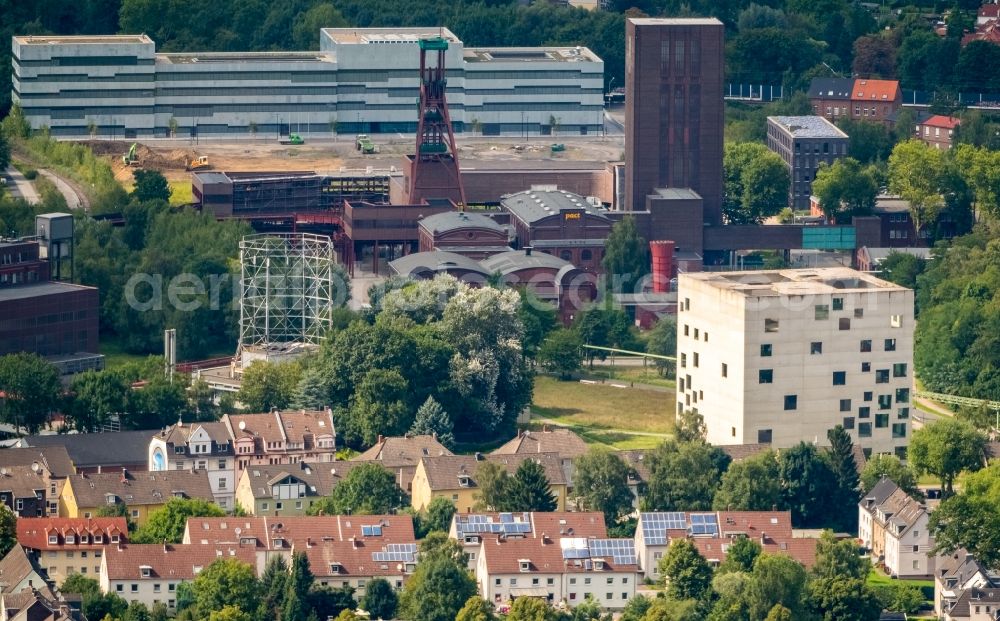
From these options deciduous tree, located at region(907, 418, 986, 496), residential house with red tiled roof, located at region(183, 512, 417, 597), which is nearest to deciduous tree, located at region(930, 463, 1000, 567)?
deciduous tree, located at region(907, 418, 986, 496)

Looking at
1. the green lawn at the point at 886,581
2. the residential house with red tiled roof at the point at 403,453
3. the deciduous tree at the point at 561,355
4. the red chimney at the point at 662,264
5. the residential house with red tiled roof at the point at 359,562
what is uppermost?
the red chimney at the point at 662,264

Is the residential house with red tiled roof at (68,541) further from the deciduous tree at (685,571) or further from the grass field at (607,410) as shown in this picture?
the grass field at (607,410)

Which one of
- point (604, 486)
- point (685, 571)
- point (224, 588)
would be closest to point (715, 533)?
point (685, 571)

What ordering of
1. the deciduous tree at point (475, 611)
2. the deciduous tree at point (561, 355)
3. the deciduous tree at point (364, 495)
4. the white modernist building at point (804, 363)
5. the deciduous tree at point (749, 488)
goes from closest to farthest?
the deciduous tree at point (475, 611)
the deciduous tree at point (749, 488)
the deciduous tree at point (364, 495)
the white modernist building at point (804, 363)
the deciduous tree at point (561, 355)

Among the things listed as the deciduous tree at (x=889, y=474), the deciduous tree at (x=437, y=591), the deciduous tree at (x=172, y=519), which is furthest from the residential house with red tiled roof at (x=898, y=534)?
the deciduous tree at (x=172, y=519)

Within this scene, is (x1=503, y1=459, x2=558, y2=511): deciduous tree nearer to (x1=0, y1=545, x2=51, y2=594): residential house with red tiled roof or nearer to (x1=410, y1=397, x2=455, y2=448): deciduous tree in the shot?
(x1=410, y1=397, x2=455, y2=448): deciduous tree

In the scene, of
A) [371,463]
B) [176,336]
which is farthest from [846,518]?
[176,336]
